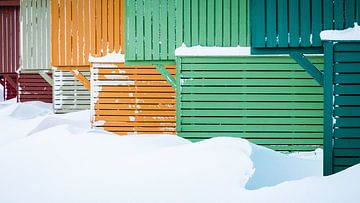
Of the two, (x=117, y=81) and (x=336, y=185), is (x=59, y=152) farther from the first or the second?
(x=336, y=185)

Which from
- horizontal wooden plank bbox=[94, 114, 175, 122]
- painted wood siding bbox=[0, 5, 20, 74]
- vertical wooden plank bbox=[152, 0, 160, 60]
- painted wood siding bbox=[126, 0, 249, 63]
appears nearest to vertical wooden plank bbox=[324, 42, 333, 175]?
painted wood siding bbox=[126, 0, 249, 63]

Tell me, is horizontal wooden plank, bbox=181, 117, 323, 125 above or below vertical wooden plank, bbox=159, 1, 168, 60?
below

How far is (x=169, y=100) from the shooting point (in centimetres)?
1344

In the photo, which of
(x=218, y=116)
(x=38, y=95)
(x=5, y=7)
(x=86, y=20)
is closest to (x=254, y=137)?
(x=218, y=116)

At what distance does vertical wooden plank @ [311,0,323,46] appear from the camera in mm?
9289

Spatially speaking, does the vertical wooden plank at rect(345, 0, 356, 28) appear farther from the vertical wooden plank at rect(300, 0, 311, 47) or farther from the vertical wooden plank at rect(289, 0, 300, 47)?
the vertical wooden plank at rect(289, 0, 300, 47)

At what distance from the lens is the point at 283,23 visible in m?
9.34

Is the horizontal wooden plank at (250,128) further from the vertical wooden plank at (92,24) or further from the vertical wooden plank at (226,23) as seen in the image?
the vertical wooden plank at (92,24)

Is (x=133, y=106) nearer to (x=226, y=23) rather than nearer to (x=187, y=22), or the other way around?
(x=187, y=22)

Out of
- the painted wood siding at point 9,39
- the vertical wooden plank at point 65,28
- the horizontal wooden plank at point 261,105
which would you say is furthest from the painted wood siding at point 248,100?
the painted wood siding at point 9,39

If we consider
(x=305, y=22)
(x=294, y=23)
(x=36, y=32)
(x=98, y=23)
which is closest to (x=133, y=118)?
(x=98, y=23)

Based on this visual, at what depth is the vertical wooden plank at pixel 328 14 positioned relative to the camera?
9.28 metres

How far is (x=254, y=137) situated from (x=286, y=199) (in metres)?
5.38

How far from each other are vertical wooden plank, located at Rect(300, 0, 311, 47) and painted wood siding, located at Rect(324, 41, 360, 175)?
114 centimetres
